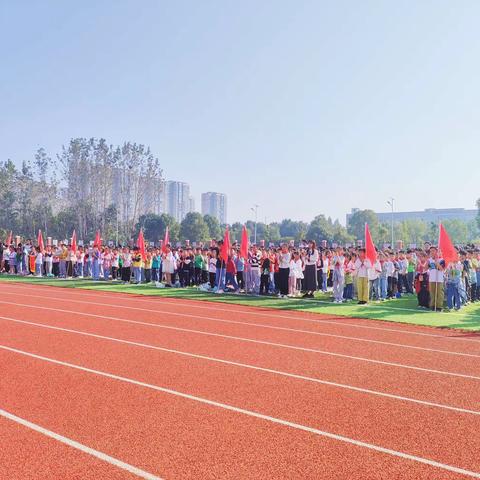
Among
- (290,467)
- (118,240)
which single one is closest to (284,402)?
(290,467)

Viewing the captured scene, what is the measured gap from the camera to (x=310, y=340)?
10.2 m

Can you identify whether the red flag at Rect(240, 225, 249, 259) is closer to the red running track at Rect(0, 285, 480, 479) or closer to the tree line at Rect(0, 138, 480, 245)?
the red running track at Rect(0, 285, 480, 479)

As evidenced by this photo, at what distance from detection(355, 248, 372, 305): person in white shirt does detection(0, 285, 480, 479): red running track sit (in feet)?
15.6

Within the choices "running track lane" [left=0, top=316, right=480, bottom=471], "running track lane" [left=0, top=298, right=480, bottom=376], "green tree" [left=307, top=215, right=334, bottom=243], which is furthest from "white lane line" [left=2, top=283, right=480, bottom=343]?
"green tree" [left=307, top=215, right=334, bottom=243]

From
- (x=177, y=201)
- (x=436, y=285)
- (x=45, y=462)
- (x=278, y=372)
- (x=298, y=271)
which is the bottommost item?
(x=45, y=462)

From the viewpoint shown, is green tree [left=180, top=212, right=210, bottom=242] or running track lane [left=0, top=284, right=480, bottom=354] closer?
running track lane [left=0, top=284, right=480, bottom=354]

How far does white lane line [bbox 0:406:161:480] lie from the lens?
4.33 m

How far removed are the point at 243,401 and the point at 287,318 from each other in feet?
23.3

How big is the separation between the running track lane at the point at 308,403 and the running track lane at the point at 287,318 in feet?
13.2

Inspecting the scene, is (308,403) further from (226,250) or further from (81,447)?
(226,250)

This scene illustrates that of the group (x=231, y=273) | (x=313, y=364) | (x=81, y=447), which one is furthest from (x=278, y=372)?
(x=231, y=273)

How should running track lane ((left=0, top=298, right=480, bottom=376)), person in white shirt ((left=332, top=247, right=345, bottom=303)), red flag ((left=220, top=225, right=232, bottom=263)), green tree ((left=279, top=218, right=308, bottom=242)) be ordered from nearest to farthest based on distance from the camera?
running track lane ((left=0, top=298, right=480, bottom=376)), person in white shirt ((left=332, top=247, right=345, bottom=303)), red flag ((left=220, top=225, right=232, bottom=263)), green tree ((left=279, top=218, right=308, bottom=242))

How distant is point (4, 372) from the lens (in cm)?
750

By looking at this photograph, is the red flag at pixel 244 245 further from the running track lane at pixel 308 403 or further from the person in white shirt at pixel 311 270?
the running track lane at pixel 308 403
